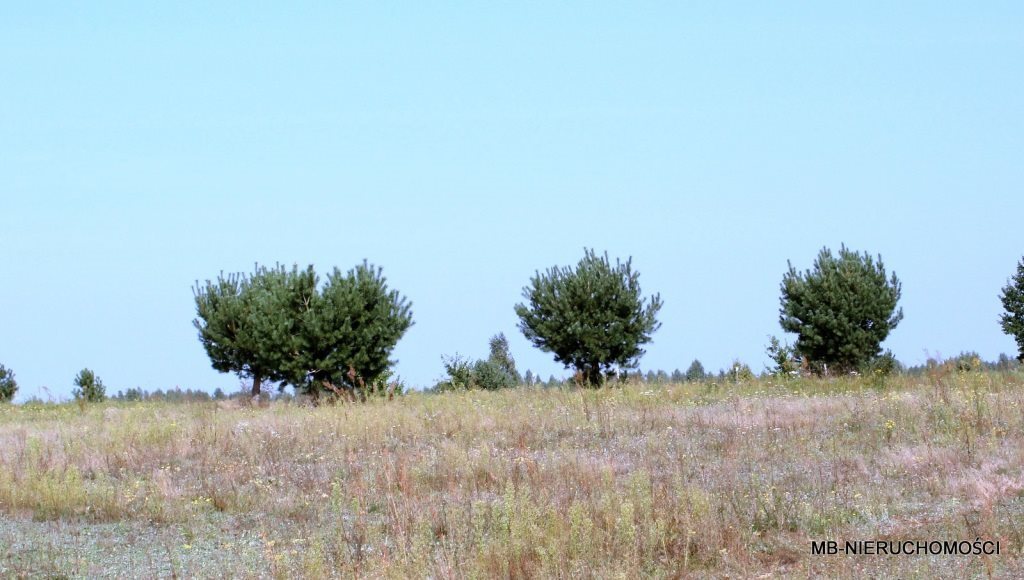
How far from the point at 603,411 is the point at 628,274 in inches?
806

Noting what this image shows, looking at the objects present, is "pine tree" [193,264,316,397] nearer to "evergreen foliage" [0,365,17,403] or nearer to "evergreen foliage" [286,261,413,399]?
"evergreen foliage" [286,261,413,399]

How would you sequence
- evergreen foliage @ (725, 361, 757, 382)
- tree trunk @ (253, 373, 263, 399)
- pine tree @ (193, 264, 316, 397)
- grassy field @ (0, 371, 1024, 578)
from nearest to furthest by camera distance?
1. grassy field @ (0, 371, 1024, 578)
2. evergreen foliage @ (725, 361, 757, 382)
3. pine tree @ (193, 264, 316, 397)
4. tree trunk @ (253, 373, 263, 399)

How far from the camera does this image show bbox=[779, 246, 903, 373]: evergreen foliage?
130 feet

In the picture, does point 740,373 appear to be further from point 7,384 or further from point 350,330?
point 7,384

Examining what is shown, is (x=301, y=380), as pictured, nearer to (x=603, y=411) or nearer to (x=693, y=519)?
(x=603, y=411)

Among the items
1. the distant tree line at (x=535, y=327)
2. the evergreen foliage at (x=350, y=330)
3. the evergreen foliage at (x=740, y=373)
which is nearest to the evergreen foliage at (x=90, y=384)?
the distant tree line at (x=535, y=327)

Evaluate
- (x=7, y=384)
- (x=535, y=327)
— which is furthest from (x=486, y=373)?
(x=7, y=384)

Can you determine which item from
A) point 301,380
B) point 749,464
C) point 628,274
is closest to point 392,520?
point 749,464

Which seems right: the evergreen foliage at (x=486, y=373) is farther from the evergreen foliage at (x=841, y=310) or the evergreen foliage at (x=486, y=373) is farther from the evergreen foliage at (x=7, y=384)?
the evergreen foliage at (x=7, y=384)

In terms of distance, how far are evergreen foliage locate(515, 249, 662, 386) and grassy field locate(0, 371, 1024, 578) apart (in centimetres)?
1744

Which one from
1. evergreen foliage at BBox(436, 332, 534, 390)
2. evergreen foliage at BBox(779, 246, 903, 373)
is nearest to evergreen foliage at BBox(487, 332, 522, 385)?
evergreen foliage at BBox(436, 332, 534, 390)

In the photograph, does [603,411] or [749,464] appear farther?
[603,411]

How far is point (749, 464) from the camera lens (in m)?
10.8

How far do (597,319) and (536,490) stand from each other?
2585 centimetres
